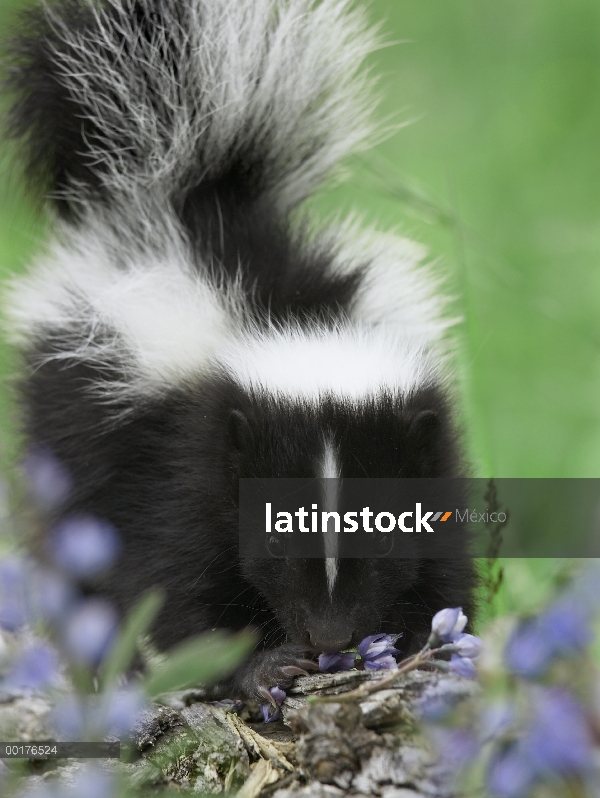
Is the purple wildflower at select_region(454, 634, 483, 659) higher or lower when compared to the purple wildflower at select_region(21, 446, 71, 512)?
lower

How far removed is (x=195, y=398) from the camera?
3027mm

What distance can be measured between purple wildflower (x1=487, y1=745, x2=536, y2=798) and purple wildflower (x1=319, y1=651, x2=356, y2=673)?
1186 mm

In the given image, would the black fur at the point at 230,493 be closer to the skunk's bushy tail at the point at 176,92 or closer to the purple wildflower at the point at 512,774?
the skunk's bushy tail at the point at 176,92

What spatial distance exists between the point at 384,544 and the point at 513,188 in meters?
4.35

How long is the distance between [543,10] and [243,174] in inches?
154

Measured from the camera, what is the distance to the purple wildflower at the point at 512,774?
1084 mm

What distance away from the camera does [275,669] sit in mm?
2469

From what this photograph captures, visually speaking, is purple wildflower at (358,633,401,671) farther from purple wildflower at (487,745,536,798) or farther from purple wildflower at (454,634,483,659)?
purple wildflower at (487,745,536,798)

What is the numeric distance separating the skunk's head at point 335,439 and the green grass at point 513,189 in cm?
130

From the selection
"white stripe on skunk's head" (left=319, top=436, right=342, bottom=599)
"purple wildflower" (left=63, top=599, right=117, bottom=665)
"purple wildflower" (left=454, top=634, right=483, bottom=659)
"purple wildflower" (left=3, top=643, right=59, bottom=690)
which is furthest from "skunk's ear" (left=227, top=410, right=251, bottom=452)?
"purple wildflower" (left=3, top=643, right=59, bottom=690)

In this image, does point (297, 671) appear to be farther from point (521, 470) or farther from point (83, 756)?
point (521, 470)

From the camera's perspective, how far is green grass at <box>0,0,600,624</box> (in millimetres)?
4828

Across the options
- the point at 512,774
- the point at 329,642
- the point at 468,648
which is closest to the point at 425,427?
the point at 329,642

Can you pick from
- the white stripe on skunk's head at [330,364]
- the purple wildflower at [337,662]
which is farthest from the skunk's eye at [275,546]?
the white stripe on skunk's head at [330,364]
